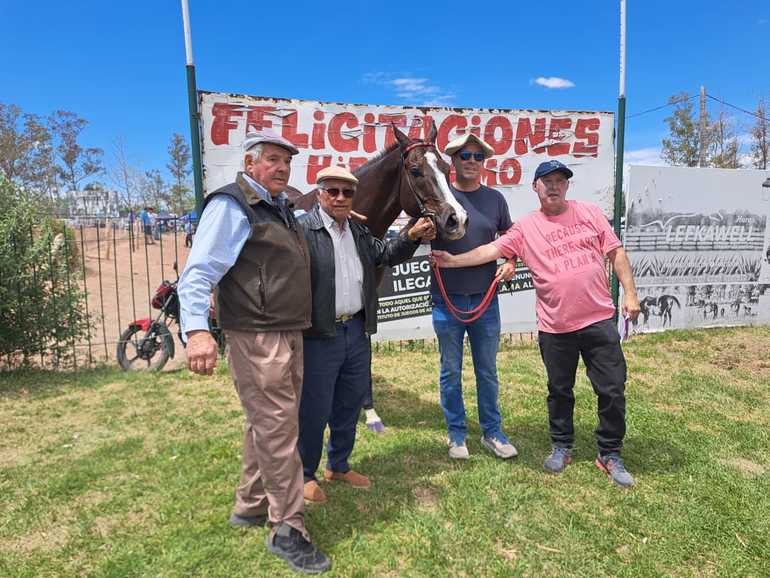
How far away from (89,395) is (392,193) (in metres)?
4.11

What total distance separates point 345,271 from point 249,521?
5.08ft

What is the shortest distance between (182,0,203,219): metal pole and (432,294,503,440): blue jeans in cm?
366

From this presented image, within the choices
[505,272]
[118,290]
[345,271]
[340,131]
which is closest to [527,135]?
[340,131]

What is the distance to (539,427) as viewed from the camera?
14.1 feet

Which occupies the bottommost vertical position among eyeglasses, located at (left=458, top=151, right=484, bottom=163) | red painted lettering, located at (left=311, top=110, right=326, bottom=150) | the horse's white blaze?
the horse's white blaze

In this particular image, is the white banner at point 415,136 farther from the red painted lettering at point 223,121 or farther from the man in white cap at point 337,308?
the man in white cap at point 337,308

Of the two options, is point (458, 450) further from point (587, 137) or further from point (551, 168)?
point (587, 137)

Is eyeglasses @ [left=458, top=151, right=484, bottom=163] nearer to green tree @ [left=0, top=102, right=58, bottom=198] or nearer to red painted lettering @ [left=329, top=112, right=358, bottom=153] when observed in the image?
red painted lettering @ [left=329, top=112, right=358, bottom=153]

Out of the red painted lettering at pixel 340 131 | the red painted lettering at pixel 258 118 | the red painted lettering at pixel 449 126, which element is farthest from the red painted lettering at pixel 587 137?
the red painted lettering at pixel 258 118

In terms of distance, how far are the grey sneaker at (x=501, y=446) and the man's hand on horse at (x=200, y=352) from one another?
2.38 m

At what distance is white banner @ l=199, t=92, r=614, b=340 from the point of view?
618cm

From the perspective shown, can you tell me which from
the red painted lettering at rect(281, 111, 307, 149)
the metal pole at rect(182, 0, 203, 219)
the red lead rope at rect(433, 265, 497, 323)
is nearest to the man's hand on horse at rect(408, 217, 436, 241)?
the red lead rope at rect(433, 265, 497, 323)

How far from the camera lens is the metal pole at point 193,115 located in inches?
230

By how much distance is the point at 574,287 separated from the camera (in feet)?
10.5
